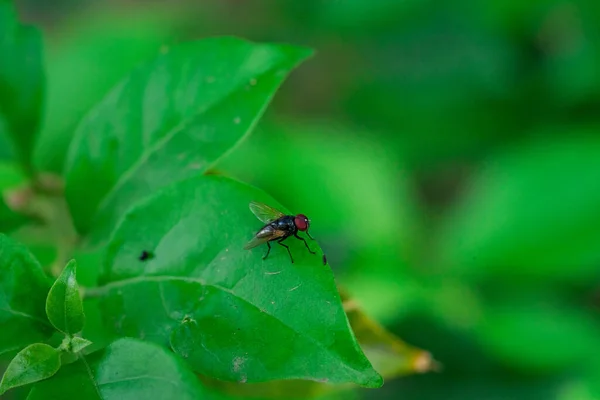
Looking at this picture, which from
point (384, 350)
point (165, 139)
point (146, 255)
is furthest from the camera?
point (384, 350)

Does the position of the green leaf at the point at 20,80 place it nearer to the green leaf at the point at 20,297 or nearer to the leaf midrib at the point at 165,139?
the leaf midrib at the point at 165,139

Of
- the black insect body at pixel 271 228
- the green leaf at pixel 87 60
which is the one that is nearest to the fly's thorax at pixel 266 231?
the black insect body at pixel 271 228

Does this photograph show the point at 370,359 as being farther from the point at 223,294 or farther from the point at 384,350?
the point at 223,294

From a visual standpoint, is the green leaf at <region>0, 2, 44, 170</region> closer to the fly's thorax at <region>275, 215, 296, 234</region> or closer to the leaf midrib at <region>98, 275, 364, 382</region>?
the leaf midrib at <region>98, 275, 364, 382</region>

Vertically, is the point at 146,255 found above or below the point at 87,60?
below

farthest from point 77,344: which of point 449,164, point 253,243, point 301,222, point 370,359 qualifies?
point 449,164

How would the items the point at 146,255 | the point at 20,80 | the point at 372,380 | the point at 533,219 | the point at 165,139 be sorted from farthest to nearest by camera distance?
1. the point at 533,219
2. the point at 20,80
3. the point at 165,139
4. the point at 146,255
5. the point at 372,380

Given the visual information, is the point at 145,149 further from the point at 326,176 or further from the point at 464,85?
the point at 464,85

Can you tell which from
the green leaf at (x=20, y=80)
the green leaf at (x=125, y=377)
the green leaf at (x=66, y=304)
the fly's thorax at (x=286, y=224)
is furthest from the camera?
the green leaf at (x=20, y=80)
